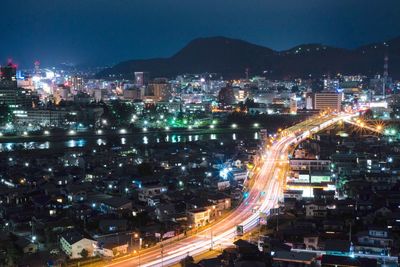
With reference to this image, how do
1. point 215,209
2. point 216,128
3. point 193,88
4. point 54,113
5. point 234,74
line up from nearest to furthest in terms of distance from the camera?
point 215,209, point 216,128, point 54,113, point 193,88, point 234,74

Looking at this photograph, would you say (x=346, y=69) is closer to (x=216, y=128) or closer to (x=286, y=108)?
(x=286, y=108)

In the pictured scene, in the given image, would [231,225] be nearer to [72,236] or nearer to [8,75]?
[72,236]

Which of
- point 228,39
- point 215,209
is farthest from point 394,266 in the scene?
point 228,39

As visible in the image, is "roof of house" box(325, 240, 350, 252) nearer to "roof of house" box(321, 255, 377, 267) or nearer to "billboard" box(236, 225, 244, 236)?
"roof of house" box(321, 255, 377, 267)

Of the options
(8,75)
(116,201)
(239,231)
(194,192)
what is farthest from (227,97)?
(239,231)

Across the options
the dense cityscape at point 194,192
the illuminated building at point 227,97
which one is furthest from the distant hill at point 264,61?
the dense cityscape at point 194,192

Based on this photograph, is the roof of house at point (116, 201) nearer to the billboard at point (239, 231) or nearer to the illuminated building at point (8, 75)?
the billboard at point (239, 231)

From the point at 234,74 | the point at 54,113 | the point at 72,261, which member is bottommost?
the point at 72,261

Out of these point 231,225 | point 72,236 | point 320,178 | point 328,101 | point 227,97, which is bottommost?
point 231,225
